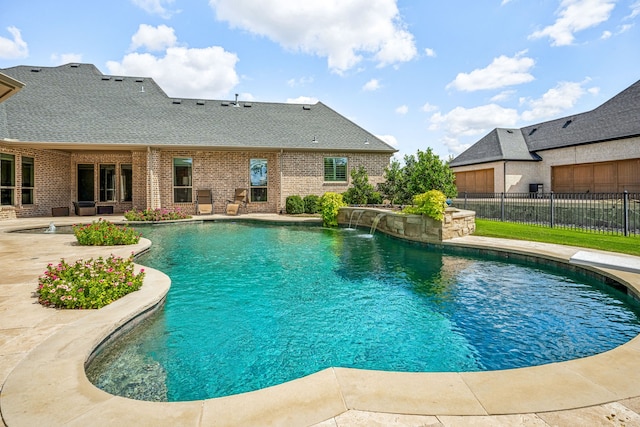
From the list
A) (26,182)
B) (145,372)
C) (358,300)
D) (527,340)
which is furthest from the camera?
(26,182)

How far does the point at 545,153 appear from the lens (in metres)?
22.8

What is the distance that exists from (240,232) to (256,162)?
24.4 feet

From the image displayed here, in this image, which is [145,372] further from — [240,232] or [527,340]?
[240,232]

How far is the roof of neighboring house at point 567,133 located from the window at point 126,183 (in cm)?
2310

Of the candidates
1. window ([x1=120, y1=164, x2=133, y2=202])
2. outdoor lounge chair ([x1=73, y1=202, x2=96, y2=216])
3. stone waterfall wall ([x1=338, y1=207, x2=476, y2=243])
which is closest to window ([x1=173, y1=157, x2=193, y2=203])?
window ([x1=120, y1=164, x2=133, y2=202])

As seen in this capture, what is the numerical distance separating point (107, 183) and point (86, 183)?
0.99 metres

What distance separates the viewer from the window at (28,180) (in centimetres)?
1524

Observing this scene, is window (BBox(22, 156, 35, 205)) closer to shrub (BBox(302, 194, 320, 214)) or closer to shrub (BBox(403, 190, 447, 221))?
shrub (BBox(302, 194, 320, 214))

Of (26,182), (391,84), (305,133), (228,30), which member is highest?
(228,30)

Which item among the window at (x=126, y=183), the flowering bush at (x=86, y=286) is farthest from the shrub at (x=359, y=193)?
the flowering bush at (x=86, y=286)

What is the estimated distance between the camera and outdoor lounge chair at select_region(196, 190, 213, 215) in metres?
17.5

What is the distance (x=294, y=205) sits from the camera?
17.2 m

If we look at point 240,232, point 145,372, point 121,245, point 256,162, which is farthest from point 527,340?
point 256,162

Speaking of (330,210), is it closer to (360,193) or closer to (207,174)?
(360,193)
